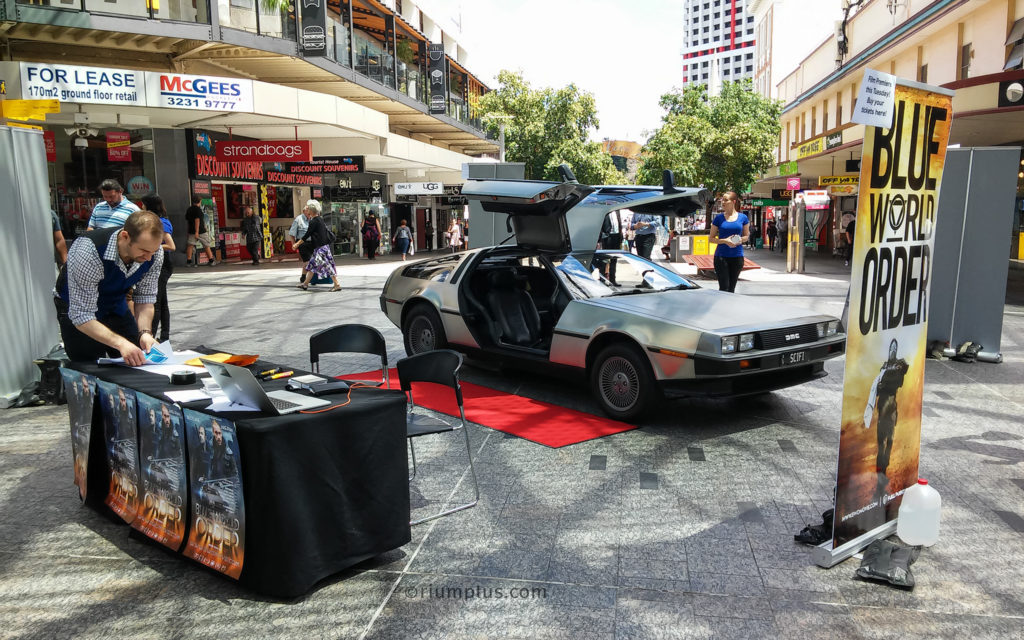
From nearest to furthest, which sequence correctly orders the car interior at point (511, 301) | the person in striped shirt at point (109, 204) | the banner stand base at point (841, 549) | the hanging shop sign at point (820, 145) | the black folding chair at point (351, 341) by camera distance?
the banner stand base at point (841, 549)
the black folding chair at point (351, 341)
the car interior at point (511, 301)
the person in striped shirt at point (109, 204)
the hanging shop sign at point (820, 145)

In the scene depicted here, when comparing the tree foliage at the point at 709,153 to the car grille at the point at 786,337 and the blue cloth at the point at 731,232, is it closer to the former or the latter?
the blue cloth at the point at 731,232

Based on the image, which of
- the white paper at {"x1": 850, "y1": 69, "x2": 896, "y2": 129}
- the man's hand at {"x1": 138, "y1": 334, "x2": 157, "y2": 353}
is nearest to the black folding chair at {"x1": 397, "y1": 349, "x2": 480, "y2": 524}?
the man's hand at {"x1": 138, "y1": 334, "x2": 157, "y2": 353}

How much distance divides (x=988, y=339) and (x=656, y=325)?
514 centimetres

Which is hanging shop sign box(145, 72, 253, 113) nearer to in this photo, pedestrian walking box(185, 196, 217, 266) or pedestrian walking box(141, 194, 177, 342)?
pedestrian walking box(185, 196, 217, 266)

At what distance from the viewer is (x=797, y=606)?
11.2ft

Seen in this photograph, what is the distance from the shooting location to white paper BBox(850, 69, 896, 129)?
3359 millimetres

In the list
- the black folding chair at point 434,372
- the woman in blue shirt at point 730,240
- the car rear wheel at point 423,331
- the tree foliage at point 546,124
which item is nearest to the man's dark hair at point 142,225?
the black folding chair at point 434,372

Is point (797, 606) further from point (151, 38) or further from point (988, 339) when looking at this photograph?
point (151, 38)

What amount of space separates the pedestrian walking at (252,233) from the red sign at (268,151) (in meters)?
2.63

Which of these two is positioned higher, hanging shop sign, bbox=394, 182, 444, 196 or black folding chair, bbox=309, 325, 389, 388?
hanging shop sign, bbox=394, 182, 444, 196

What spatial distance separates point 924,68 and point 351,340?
71.3 feet

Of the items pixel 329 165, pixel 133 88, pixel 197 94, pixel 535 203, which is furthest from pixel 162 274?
pixel 329 165

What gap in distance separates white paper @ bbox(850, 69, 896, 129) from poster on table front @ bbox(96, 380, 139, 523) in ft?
12.1

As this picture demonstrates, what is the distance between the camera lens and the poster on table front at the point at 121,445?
405 cm
